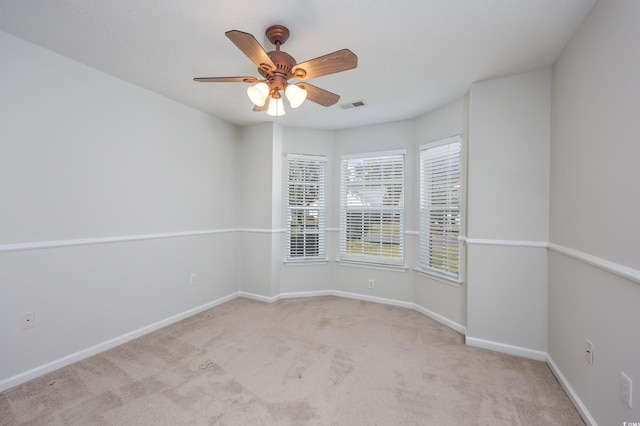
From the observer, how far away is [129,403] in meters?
1.86

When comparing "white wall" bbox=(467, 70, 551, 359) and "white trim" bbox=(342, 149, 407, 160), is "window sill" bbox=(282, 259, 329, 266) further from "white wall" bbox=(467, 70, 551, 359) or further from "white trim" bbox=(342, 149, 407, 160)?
"white wall" bbox=(467, 70, 551, 359)

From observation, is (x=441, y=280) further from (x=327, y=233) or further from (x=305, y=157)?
(x=305, y=157)

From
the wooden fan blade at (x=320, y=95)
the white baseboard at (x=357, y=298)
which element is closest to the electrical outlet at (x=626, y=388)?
the white baseboard at (x=357, y=298)

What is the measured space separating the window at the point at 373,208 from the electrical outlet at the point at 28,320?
3332mm

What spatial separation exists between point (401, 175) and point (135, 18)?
3.23 meters

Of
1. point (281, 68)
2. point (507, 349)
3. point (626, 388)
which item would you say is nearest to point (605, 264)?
point (626, 388)

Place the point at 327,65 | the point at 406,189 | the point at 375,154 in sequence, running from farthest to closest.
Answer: the point at 375,154 < the point at 406,189 < the point at 327,65

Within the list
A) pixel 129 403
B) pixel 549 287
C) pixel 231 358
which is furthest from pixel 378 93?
pixel 129 403

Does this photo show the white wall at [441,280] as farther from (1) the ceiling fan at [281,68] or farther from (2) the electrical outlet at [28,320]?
(2) the electrical outlet at [28,320]

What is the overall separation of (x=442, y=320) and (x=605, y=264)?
1.97 metres

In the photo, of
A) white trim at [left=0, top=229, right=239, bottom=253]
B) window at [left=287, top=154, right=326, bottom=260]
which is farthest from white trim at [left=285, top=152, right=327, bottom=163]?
white trim at [left=0, top=229, right=239, bottom=253]

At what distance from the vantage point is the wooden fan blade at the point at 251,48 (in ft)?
4.77

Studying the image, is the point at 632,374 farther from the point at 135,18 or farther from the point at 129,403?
the point at 135,18

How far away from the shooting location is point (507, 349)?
253 cm
